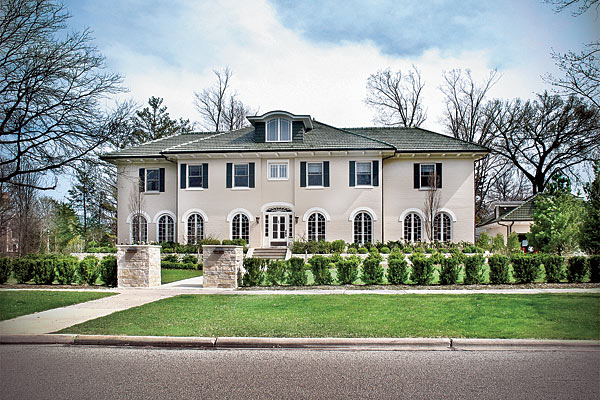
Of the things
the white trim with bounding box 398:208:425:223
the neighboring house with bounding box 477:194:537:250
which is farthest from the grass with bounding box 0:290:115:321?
the neighboring house with bounding box 477:194:537:250

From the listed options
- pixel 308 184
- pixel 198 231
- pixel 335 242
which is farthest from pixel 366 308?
pixel 198 231

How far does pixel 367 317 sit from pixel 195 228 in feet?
73.9

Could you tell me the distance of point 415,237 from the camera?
100 feet

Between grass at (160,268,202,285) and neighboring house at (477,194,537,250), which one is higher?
neighboring house at (477,194,537,250)

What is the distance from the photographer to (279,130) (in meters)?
30.9

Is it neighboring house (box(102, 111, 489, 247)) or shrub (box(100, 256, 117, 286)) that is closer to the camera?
shrub (box(100, 256, 117, 286))

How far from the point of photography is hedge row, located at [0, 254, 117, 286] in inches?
642

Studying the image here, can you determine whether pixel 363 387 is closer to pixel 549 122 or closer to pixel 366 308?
pixel 366 308

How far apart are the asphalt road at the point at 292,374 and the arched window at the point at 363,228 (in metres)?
22.1

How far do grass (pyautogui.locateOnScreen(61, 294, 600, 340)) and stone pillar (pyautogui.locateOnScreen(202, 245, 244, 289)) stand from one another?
2.54 m

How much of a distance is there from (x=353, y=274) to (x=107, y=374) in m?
10.2

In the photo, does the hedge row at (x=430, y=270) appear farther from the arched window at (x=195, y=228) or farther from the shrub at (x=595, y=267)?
the arched window at (x=195, y=228)

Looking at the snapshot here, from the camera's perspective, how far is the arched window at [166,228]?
A: 31.9m

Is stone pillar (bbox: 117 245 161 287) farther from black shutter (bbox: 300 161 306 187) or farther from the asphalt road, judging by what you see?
black shutter (bbox: 300 161 306 187)
